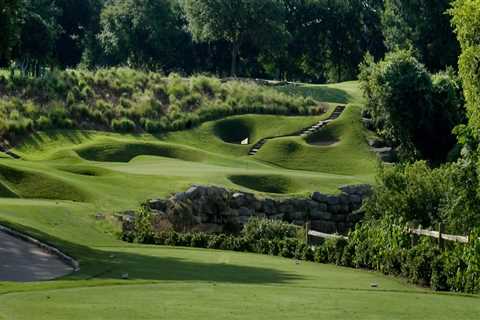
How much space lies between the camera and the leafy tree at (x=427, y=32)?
101750mm

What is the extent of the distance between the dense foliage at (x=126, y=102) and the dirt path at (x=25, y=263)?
107 feet

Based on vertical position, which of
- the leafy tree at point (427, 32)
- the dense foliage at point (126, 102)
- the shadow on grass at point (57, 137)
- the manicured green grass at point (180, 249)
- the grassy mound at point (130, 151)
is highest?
the leafy tree at point (427, 32)

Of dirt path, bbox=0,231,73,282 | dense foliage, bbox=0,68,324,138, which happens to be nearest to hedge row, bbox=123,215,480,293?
dirt path, bbox=0,231,73,282

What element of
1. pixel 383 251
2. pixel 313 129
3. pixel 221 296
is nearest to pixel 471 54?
pixel 383 251

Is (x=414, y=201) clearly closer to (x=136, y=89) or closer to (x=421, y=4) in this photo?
(x=136, y=89)

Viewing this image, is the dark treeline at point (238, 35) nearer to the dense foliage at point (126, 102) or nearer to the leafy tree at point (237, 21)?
the leafy tree at point (237, 21)

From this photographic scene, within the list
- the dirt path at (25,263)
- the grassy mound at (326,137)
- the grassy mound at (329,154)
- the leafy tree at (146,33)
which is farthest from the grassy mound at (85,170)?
the leafy tree at (146,33)

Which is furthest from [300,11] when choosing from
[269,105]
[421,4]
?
[269,105]

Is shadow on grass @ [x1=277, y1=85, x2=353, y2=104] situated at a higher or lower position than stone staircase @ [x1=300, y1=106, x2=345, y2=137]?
higher

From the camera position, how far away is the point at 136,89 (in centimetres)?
7756

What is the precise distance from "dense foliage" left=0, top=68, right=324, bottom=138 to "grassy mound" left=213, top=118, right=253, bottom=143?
1.28 m

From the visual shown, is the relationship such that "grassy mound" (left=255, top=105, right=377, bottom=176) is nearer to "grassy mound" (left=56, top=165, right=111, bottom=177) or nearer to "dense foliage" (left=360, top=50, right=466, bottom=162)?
"dense foliage" (left=360, top=50, right=466, bottom=162)

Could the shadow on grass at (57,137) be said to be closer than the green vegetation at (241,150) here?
No

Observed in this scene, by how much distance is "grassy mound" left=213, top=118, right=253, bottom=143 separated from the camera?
2945 inches
